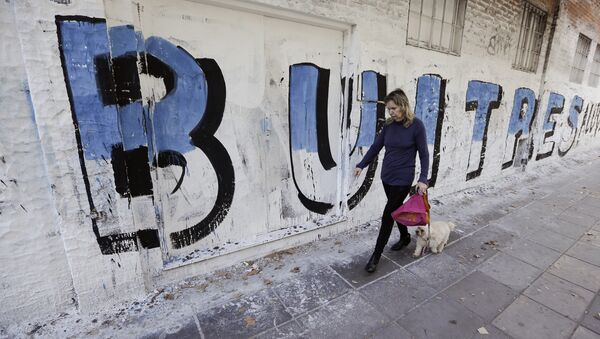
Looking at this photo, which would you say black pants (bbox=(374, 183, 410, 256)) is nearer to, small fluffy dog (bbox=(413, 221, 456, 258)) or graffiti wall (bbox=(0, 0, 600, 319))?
small fluffy dog (bbox=(413, 221, 456, 258))

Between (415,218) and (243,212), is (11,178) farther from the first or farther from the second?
(415,218)

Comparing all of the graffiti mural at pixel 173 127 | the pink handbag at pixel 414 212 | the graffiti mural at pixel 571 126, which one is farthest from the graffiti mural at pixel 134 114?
the graffiti mural at pixel 571 126

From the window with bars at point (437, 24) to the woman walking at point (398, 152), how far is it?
78.8 inches

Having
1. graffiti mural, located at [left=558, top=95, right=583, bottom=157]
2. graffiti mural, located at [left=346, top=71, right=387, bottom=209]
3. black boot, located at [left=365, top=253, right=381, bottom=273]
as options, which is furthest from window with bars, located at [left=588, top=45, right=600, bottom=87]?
black boot, located at [left=365, top=253, right=381, bottom=273]

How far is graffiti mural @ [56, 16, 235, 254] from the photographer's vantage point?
2203 millimetres

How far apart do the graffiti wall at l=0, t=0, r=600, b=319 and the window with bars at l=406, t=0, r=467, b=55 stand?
0.21 metres

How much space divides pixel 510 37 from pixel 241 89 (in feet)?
20.4

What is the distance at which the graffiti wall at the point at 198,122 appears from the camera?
86.7 inches

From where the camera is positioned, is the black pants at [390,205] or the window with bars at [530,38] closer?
the black pants at [390,205]

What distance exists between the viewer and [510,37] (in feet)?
20.3

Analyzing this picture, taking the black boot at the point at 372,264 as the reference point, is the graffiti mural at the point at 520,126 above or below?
above

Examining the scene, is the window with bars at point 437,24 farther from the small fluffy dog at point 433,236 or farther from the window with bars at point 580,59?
the window with bars at point 580,59

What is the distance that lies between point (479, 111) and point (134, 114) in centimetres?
624

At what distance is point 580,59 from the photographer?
29.8 ft
